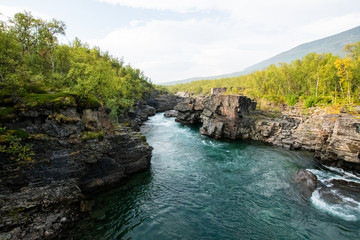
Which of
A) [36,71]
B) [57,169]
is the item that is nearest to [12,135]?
[57,169]

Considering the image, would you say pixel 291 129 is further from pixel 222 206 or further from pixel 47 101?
pixel 47 101

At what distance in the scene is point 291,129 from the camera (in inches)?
1857

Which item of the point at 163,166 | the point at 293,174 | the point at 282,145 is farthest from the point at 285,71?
the point at 163,166

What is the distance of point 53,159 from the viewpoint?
62.2ft

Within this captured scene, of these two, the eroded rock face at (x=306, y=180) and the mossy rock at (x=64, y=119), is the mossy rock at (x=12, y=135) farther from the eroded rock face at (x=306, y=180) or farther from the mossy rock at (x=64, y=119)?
the eroded rock face at (x=306, y=180)

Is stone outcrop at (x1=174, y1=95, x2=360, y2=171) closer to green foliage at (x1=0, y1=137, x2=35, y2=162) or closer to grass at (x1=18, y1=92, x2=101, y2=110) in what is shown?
grass at (x1=18, y1=92, x2=101, y2=110)

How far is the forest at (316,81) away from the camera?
47156 mm

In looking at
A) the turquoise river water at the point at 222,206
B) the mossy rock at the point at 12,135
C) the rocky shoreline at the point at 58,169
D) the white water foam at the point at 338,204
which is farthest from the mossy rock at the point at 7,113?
the white water foam at the point at 338,204

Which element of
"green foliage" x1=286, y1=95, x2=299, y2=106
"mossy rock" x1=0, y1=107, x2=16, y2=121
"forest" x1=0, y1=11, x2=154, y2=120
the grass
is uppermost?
"forest" x1=0, y1=11, x2=154, y2=120

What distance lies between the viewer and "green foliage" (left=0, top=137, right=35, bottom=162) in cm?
1605

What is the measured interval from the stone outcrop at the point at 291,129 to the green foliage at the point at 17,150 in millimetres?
44233

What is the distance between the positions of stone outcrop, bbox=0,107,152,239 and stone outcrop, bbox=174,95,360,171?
35.8 m

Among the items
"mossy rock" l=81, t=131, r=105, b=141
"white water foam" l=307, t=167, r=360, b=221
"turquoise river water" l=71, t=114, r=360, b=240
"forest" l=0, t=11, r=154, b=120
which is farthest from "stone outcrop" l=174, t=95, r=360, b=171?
"mossy rock" l=81, t=131, r=105, b=141

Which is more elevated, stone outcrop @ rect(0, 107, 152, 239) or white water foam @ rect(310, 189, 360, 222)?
stone outcrop @ rect(0, 107, 152, 239)
